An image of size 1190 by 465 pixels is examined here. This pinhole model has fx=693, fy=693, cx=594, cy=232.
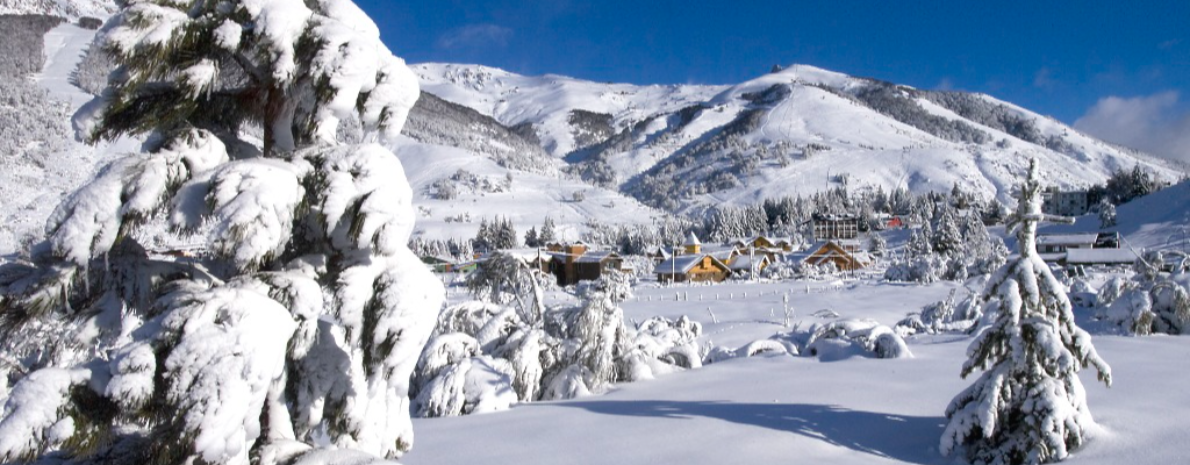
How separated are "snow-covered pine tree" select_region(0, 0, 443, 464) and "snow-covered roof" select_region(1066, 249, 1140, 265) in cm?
6851

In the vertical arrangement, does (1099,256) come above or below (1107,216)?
below

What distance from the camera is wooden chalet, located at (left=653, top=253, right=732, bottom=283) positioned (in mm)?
64787

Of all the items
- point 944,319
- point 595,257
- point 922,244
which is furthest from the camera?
point 922,244

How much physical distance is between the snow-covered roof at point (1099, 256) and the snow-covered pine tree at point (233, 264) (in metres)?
68.5

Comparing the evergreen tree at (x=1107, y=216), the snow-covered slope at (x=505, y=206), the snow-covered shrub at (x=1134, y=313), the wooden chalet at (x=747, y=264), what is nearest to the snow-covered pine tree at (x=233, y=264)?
the snow-covered shrub at (x=1134, y=313)

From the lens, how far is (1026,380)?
5953 millimetres

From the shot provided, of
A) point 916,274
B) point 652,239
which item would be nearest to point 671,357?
point 916,274

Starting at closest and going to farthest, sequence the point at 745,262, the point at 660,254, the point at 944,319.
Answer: the point at 944,319 < the point at 745,262 < the point at 660,254

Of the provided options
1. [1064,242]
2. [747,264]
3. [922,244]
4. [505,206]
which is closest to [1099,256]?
[1064,242]

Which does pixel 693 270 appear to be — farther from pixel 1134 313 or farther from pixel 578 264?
pixel 1134 313

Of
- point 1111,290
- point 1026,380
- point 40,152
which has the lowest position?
point 1026,380

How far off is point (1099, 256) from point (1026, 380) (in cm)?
6488

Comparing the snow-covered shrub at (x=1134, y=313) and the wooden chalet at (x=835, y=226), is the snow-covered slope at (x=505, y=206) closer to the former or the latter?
the wooden chalet at (x=835, y=226)

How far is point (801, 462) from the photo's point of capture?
18.0 ft
